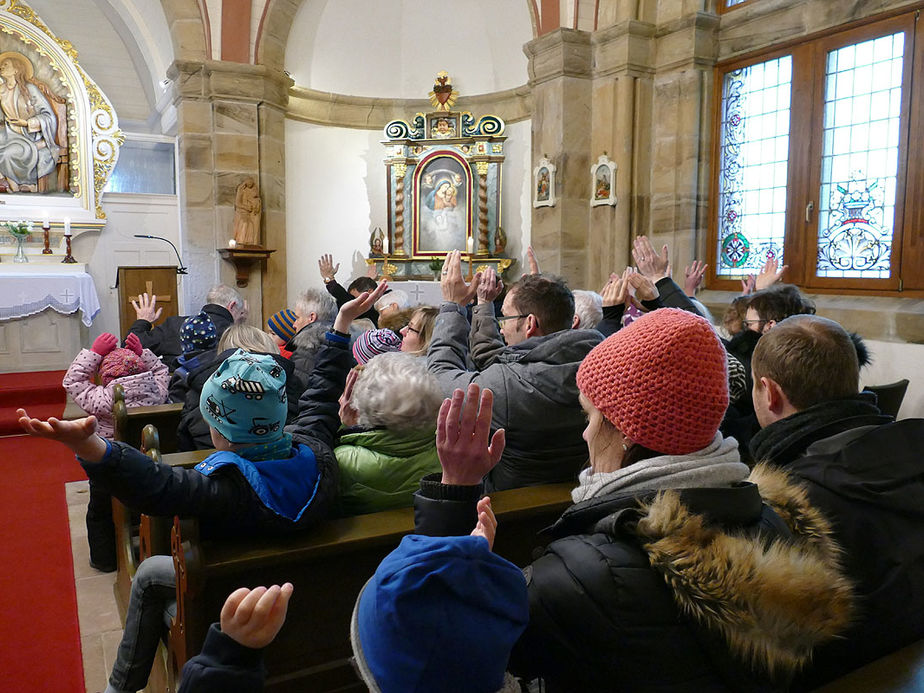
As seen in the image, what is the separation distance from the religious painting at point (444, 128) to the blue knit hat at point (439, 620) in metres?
9.52

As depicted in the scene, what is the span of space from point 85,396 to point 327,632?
2758 mm

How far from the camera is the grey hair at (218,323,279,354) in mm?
2908

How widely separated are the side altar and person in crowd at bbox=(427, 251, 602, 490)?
7015 millimetres

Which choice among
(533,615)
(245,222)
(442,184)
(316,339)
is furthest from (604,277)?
(533,615)

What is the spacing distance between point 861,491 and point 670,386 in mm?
698

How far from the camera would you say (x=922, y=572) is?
1.51m

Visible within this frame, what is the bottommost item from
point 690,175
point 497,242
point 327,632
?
point 327,632

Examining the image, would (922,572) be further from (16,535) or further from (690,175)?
(690,175)

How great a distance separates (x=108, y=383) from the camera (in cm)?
414

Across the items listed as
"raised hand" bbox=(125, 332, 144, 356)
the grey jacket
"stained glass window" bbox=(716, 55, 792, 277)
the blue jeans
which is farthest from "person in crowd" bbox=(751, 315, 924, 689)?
"stained glass window" bbox=(716, 55, 792, 277)

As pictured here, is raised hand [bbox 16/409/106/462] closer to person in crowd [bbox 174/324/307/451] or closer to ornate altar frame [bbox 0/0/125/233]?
person in crowd [bbox 174/324/307/451]

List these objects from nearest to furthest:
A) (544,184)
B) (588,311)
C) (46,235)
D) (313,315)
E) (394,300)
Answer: (588,311) → (313,315) → (394,300) → (544,184) → (46,235)

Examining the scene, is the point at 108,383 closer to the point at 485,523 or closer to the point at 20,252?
the point at 485,523

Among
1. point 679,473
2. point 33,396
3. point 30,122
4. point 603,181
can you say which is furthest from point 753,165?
point 30,122
